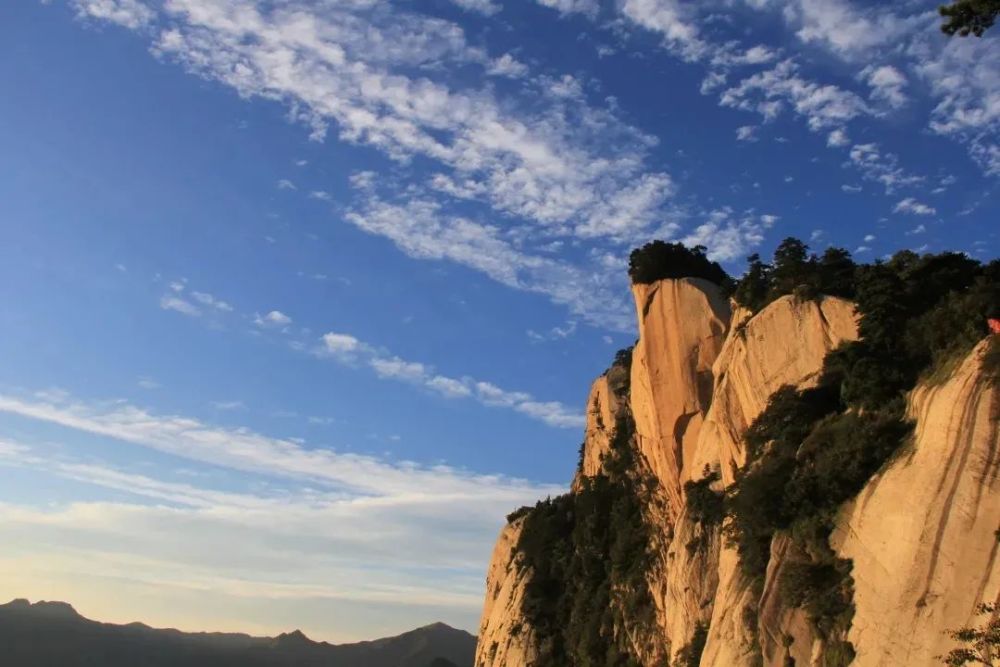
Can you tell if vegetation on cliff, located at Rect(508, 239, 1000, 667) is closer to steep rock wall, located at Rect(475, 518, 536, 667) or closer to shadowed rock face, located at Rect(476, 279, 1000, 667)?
shadowed rock face, located at Rect(476, 279, 1000, 667)

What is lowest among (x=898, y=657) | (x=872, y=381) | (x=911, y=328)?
(x=898, y=657)

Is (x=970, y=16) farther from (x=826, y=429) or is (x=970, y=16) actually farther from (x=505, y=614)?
(x=505, y=614)

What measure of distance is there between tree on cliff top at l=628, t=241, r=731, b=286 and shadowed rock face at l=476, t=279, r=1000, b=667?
1714mm

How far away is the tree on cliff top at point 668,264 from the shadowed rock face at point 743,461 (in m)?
1.71

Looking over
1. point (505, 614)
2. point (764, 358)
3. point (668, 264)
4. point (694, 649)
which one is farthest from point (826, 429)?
point (505, 614)

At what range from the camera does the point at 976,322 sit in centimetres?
3362

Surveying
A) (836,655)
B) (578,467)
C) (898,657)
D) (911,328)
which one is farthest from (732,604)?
(578,467)

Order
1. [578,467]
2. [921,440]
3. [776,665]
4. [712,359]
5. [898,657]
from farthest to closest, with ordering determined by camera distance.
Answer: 1. [578,467]
2. [712,359]
3. [776,665]
4. [921,440]
5. [898,657]

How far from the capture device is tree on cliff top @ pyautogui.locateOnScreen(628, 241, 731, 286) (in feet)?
203

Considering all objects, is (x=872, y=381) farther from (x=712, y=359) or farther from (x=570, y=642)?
(x=570, y=642)

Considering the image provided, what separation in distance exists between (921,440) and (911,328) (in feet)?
28.7

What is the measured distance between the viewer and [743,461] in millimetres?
45188

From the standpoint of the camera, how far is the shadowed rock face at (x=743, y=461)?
27.2 meters

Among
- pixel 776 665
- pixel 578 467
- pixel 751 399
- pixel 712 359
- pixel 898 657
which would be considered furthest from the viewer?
pixel 578 467
